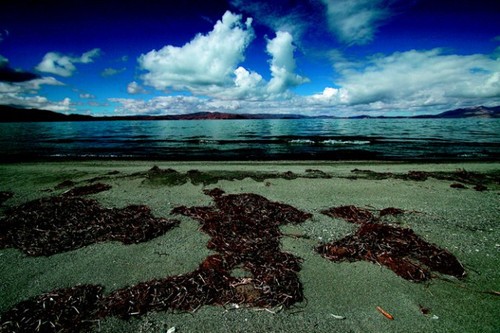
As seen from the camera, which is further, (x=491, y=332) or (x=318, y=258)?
(x=318, y=258)

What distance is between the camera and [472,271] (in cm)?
519

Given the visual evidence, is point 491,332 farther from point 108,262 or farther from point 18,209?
point 18,209

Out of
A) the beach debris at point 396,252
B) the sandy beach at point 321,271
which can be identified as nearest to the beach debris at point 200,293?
the sandy beach at point 321,271

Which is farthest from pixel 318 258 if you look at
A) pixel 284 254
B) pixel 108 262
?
pixel 108 262

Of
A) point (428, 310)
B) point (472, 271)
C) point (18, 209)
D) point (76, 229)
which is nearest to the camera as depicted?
point (428, 310)

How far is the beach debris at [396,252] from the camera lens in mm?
5145

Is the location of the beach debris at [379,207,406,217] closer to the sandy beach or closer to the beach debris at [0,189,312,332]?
the sandy beach

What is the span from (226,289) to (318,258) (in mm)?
2243

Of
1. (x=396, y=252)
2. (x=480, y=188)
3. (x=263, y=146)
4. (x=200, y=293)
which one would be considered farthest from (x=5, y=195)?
(x=263, y=146)

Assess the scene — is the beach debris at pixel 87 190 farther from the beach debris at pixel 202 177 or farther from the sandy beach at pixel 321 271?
the beach debris at pixel 202 177

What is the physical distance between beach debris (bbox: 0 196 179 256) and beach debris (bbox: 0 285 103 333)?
1.89 meters

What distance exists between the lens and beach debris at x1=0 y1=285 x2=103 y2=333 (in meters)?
3.77

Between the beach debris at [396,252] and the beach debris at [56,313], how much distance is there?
15.1 ft

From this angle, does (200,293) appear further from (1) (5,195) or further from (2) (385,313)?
(1) (5,195)
